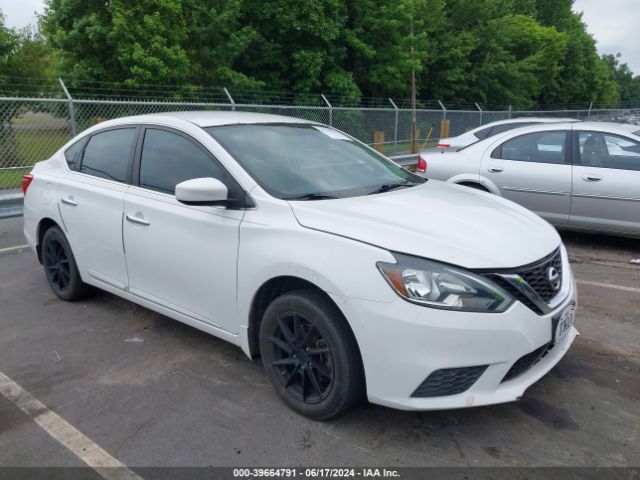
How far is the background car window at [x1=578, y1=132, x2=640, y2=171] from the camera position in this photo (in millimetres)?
6199

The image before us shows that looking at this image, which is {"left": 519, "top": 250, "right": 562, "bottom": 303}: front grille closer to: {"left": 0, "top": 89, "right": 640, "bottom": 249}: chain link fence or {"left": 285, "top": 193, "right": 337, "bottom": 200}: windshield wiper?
{"left": 285, "top": 193, "right": 337, "bottom": 200}: windshield wiper

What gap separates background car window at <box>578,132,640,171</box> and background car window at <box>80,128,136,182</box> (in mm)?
5011

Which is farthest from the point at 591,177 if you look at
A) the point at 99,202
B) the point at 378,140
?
the point at 378,140

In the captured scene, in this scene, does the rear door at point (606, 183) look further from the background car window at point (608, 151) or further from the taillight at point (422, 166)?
the taillight at point (422, 166)

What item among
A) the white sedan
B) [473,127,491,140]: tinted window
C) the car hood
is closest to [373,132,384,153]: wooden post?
[473,127,491,140]: tinted window

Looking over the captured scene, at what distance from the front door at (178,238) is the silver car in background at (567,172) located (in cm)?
436

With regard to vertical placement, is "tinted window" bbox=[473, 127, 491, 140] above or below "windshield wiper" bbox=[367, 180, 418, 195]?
above

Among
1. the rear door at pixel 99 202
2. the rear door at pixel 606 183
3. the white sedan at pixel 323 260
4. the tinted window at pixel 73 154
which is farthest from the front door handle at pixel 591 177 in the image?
the tinted window at pixel 73 154

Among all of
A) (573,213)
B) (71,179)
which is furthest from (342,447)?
(573,213)

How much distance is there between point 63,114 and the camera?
1027cm

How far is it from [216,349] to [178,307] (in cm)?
48

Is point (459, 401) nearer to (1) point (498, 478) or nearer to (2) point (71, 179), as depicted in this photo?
(1) point (498, 478)

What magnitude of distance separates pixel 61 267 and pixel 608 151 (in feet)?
19.3

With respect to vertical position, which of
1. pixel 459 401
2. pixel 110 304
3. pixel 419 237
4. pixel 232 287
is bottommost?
pixel 110 304
